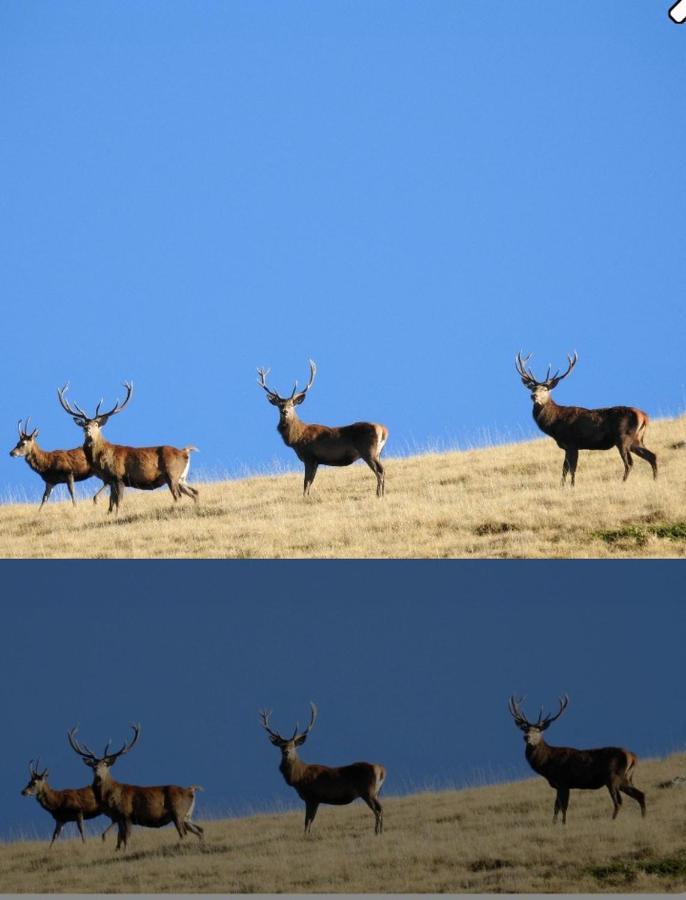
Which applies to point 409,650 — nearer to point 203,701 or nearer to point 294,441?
point 203,701

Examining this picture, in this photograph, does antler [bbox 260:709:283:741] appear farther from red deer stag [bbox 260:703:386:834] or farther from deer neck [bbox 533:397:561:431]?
deer neck [bbox 533:397:561:431]

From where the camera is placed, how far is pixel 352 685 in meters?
18.8

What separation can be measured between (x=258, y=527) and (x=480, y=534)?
259 centimetres

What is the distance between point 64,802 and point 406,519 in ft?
18.9

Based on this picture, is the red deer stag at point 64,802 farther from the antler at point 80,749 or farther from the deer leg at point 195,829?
the deer leg at point 195,829

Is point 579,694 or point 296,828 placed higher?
point 579,694

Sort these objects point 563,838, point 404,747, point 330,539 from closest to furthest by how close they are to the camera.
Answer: point 563,838 < point 404,747 < point 330,539

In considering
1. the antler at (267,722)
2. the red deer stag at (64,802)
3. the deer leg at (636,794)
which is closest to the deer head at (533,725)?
the deer leg at (636,794)

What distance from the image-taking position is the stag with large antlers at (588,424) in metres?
21.3

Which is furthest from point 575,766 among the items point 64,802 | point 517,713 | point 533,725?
point 64,802

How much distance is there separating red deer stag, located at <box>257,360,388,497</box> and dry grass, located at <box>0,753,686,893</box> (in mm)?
5307

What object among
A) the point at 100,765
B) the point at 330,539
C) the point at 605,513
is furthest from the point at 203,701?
the point at 605,513

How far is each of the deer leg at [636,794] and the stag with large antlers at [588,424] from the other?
504 cm

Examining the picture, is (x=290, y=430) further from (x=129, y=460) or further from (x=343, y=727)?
(x=343, y=727)
